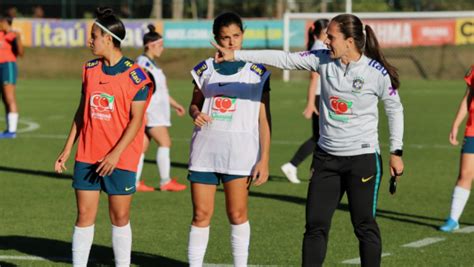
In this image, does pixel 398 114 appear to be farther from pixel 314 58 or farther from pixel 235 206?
pixel 235 206

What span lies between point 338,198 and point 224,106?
1.06 meters

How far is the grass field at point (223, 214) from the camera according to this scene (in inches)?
389

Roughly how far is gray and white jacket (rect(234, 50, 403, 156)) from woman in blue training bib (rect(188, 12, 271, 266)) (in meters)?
0.40

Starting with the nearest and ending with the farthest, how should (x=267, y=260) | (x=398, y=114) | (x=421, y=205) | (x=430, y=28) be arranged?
(x=398, y=114)
(x=267, y=260)
(x=421, y=205)
(x=430, y=28)

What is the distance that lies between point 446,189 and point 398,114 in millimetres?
7308

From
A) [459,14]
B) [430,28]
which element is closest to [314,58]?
[459,14]

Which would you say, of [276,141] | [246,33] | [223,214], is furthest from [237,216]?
[246,33]

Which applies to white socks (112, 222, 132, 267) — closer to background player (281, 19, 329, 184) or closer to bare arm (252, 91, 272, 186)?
bare arm (252, 91, 272, 186)

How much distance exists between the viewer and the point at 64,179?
1552cm

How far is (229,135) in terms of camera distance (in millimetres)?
8023

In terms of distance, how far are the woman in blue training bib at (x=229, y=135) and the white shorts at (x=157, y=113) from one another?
5834mm

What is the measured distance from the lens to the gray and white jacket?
7531 millimetres

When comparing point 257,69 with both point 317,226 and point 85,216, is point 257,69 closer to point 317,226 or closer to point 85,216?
point 317,226

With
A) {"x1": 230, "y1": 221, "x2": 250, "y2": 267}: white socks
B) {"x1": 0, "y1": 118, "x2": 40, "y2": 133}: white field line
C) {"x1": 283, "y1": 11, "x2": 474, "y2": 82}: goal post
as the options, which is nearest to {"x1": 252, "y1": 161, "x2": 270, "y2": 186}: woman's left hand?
{"x1": 230, "y1": 221, "x2": 250, "y2": 267}: white socks
